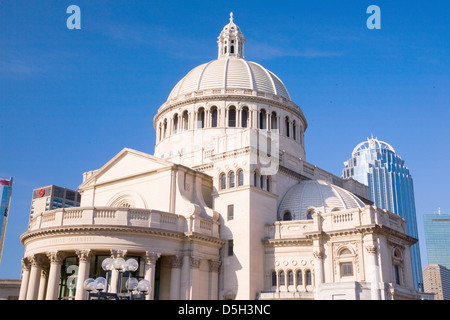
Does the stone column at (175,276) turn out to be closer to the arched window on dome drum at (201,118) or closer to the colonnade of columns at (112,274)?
the colonnade of columns at (112,274)

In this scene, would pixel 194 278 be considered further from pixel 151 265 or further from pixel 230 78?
pixel 230 78

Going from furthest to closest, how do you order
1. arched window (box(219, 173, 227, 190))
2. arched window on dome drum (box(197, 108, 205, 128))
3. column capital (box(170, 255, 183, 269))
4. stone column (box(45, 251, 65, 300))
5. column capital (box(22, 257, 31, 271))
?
arched window on dome drum (box(197, 108, 205, 128)) < arched window (box(219, 173, 227, 190)) < column capital (box(22, 257, 31, 271)) < column capital (box(170, 255, 183, 269)) < stone column (box(45, 251, 65, 300))

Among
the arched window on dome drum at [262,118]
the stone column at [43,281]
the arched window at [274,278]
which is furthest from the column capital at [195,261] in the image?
the arched window on dome drum at [262,118]

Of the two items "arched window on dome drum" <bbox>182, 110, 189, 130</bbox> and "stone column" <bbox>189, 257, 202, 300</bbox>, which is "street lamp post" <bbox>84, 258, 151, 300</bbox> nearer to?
"stone column" <bbox>189, 257, 202, 300</bbox>

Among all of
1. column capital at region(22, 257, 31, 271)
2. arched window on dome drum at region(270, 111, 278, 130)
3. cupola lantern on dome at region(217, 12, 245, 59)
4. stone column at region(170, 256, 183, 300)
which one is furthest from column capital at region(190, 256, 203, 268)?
cupola lantern on dome at region(217, 12, 245, 59)

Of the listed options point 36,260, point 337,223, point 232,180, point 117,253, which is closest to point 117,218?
point 117,253

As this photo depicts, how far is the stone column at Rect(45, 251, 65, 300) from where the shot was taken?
4158cm

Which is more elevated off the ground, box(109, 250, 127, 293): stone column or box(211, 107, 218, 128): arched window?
box(211, 107, 218, 128): arched window

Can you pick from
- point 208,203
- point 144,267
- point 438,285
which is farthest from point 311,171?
point 438,285

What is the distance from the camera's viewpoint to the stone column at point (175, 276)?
142 feet

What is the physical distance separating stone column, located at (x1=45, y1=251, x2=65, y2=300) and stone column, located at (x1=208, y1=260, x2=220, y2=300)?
1275 centimetres

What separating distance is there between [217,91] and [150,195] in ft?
60.2
